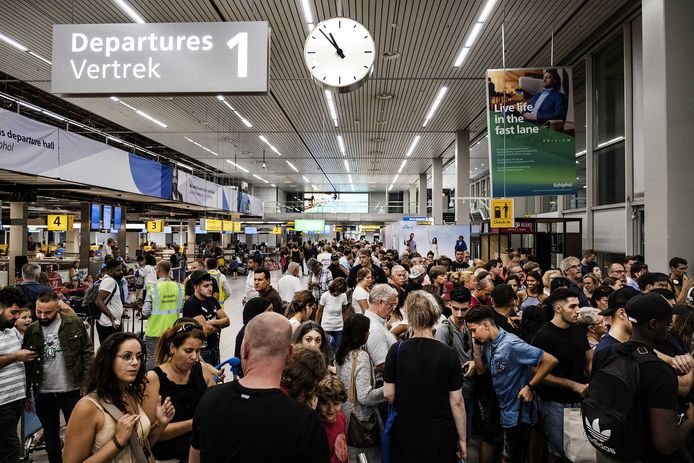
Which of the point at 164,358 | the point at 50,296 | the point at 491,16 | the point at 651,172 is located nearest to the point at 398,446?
the point at 164,358

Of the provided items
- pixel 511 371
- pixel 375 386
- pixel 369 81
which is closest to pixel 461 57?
pixel 369 81

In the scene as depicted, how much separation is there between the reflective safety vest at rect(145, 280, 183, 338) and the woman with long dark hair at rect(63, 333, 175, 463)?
278 centimetres

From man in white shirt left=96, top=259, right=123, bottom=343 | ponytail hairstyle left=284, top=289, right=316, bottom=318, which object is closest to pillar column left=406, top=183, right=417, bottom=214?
man in white shirt left=96, top=259, right=123, bottom=343

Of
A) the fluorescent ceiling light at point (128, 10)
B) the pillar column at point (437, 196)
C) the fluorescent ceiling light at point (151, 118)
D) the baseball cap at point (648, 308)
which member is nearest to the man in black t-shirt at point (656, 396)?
the baseball cap at point (648, 308)

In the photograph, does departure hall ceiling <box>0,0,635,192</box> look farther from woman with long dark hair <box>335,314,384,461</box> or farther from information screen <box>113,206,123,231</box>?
woman with long dark hair <box>335,314,384,461</box>

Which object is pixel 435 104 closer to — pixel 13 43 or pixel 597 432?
pixel 13 43

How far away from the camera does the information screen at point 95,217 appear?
49.4 ft

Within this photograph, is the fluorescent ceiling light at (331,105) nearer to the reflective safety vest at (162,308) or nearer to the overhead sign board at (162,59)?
the overhead sign board at (162,59)

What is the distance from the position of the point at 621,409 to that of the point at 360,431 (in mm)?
1577

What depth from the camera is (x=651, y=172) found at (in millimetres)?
6203

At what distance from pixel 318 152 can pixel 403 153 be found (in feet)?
13.6

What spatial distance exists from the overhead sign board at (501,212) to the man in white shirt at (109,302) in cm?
780

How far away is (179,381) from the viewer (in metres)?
2.71

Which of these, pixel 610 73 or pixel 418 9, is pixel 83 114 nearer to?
pixel 418 9
